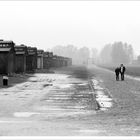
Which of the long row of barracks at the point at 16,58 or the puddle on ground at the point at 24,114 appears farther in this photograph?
the long row of barracks at the point at 16,58

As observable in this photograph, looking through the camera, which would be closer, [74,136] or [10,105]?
[74,136]

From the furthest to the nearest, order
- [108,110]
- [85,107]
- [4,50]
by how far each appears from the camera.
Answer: [4,50]
[85,107]
[108,110]

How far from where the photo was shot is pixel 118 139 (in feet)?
24.8

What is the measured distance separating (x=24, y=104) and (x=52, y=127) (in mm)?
5850

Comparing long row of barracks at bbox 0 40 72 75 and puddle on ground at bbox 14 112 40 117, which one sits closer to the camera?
puddle on ground at bbox 14 112 40 117

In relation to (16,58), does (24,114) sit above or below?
below

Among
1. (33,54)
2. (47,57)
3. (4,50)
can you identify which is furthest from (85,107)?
(47,57)

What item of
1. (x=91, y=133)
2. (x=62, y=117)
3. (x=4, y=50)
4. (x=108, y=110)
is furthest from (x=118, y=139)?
(x=4, y=50)

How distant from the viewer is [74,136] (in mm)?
7934

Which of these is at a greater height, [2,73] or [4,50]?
[4,50]

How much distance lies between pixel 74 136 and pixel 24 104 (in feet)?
23.8

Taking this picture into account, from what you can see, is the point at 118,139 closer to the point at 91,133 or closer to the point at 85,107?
the point at 91,133

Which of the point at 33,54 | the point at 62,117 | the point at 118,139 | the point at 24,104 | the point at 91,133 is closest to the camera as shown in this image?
Answer: the point at 118,139

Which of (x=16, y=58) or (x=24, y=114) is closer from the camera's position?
(x=24, y=114)
